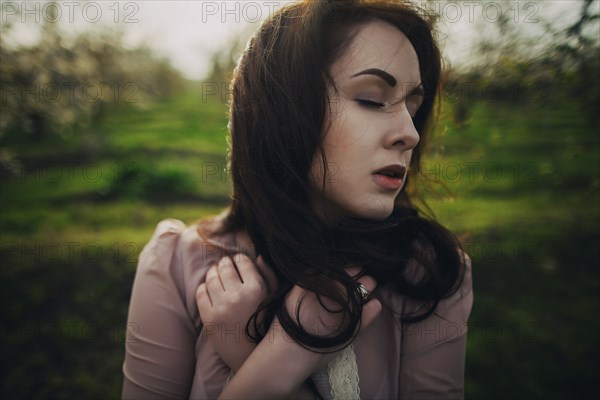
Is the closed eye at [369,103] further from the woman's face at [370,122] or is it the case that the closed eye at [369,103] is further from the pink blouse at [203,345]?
the pink blouse at [203,345]

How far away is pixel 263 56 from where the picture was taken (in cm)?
148

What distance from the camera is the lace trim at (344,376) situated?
1.30 meters

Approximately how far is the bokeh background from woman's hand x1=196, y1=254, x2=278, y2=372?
0.86 metres

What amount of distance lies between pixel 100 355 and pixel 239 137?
2.52m

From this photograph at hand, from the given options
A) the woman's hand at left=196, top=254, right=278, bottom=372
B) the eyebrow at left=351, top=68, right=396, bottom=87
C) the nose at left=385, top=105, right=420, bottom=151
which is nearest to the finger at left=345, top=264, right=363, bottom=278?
the woman's hand at left=196, top=254, right=278, bottom=372

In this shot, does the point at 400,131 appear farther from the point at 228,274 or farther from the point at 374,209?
the point at 228,274

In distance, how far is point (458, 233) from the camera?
412 cm

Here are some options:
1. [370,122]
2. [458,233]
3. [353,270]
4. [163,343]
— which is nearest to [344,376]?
[353,270]

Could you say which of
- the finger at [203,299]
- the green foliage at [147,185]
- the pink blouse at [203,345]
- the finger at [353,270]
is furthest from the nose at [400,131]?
the green foliage at [147,185]

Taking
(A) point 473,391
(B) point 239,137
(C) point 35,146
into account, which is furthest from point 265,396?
(C) point 35,146

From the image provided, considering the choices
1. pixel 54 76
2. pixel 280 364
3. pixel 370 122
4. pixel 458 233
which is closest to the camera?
pixel 280 364

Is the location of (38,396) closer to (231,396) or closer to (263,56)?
(231,396)

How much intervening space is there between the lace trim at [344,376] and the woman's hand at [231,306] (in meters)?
0.32

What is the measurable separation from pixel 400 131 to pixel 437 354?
937 mm
